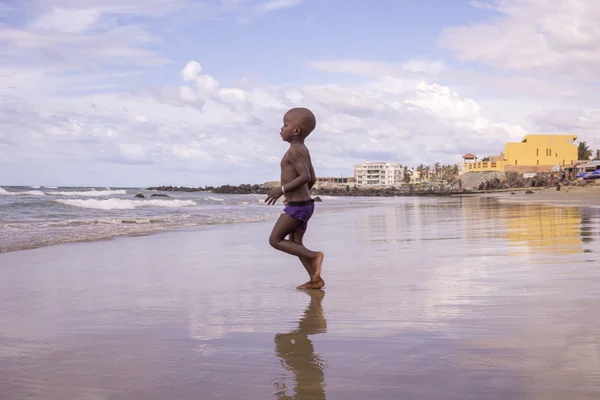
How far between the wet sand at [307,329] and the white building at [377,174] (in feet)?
546

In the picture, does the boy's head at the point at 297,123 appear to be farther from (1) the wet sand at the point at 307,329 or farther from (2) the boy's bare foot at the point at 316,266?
(1) the wet sand at the point at 307,329

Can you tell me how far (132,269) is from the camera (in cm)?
698

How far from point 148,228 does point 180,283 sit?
31.7 ft

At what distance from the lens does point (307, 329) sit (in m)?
3.71

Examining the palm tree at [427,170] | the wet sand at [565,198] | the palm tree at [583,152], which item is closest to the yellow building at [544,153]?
the palm tree at [583,152]

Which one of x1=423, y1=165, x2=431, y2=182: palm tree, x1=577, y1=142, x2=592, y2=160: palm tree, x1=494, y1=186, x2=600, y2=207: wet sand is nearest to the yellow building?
x1=577, y1=142, x2=592, y2=160: palm tree

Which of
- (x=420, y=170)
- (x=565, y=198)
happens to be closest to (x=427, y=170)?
(x=420, y=170)

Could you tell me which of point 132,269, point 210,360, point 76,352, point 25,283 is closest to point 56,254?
point 132,269

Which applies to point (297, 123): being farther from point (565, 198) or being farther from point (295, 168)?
point (565, 198)

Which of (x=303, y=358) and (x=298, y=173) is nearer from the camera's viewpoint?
(x=303, y=358)

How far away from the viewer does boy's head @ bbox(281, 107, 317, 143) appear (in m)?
5.55

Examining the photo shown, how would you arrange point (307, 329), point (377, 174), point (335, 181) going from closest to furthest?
point (307, 329)
point (377, 174)
point (335, 181)

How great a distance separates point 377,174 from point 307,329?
173m

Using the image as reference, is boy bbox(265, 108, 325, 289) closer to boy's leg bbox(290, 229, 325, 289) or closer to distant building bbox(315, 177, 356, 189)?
boy's leg bbox(290, 229, 325, 289)
